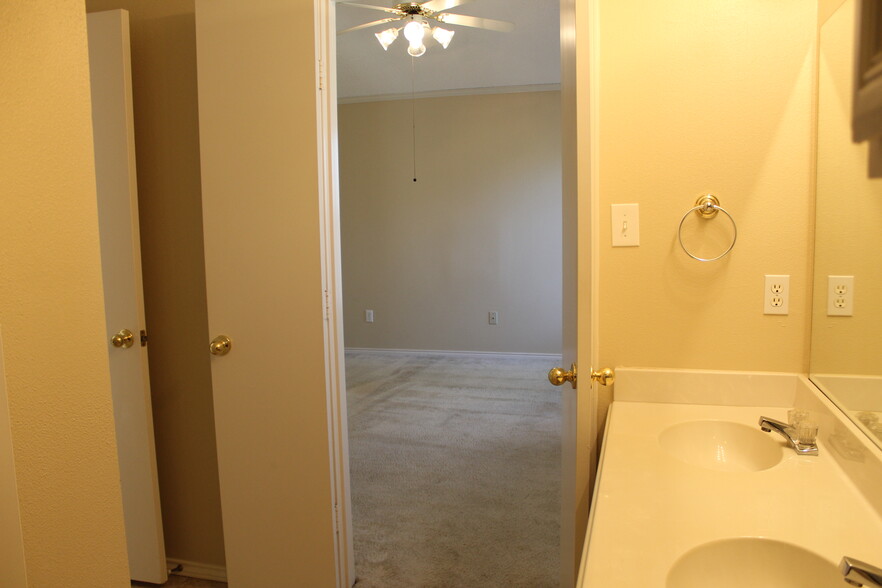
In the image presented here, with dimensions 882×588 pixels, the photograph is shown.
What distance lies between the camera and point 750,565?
80cm

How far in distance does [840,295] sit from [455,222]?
421 cm

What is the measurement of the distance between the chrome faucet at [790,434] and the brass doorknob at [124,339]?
1.89 meters

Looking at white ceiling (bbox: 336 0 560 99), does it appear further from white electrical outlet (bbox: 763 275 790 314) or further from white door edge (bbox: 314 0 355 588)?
white electrical outlet (bbox: 763 275 790 314)

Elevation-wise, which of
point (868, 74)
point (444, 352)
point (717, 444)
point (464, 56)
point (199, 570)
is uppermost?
point (464, 56)

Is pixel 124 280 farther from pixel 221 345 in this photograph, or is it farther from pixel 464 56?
pixel 464 56

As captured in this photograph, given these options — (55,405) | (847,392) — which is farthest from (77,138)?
(847,392)

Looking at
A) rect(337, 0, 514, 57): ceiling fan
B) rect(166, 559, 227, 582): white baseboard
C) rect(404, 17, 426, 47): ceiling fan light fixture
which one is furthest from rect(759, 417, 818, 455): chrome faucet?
rect(404, 17, 426, 47): ceiling fan light fixture

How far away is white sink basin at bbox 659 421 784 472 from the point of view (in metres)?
1.23

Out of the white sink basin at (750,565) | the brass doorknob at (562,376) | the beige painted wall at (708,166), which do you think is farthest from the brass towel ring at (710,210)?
the white sink basin at (750,565)

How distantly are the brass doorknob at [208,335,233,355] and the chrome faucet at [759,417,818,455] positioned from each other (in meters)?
1.52

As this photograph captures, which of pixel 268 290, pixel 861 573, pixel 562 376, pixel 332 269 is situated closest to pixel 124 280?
pixel 268 290

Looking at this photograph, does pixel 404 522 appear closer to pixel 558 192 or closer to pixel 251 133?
pixel 251 133

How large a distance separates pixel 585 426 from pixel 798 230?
749 millimetres

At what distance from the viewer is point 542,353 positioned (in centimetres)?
525
